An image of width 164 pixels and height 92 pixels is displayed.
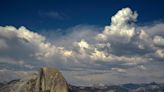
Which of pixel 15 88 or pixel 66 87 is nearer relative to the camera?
pixel 66 87

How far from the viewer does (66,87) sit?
102625mm

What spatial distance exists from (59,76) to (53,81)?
11.0ft

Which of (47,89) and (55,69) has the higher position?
(55,69)

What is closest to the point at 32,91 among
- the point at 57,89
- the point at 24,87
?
the point at 24,87

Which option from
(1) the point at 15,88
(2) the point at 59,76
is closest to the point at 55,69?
(2) the point at 59,76

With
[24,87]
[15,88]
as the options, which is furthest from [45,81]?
[15,88]

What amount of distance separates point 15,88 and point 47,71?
18.7 metres

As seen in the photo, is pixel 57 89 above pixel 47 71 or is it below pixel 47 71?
below

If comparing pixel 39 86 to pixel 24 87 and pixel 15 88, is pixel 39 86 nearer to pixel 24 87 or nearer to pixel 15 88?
pixel 24 87

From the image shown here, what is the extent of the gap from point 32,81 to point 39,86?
7321 mm

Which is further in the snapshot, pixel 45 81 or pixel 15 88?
pixel 15 88

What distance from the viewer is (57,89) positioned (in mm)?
100938

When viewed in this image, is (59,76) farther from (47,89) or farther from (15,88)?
(15,88)

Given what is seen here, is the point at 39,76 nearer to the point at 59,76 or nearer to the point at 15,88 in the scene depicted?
the point at 59,76
